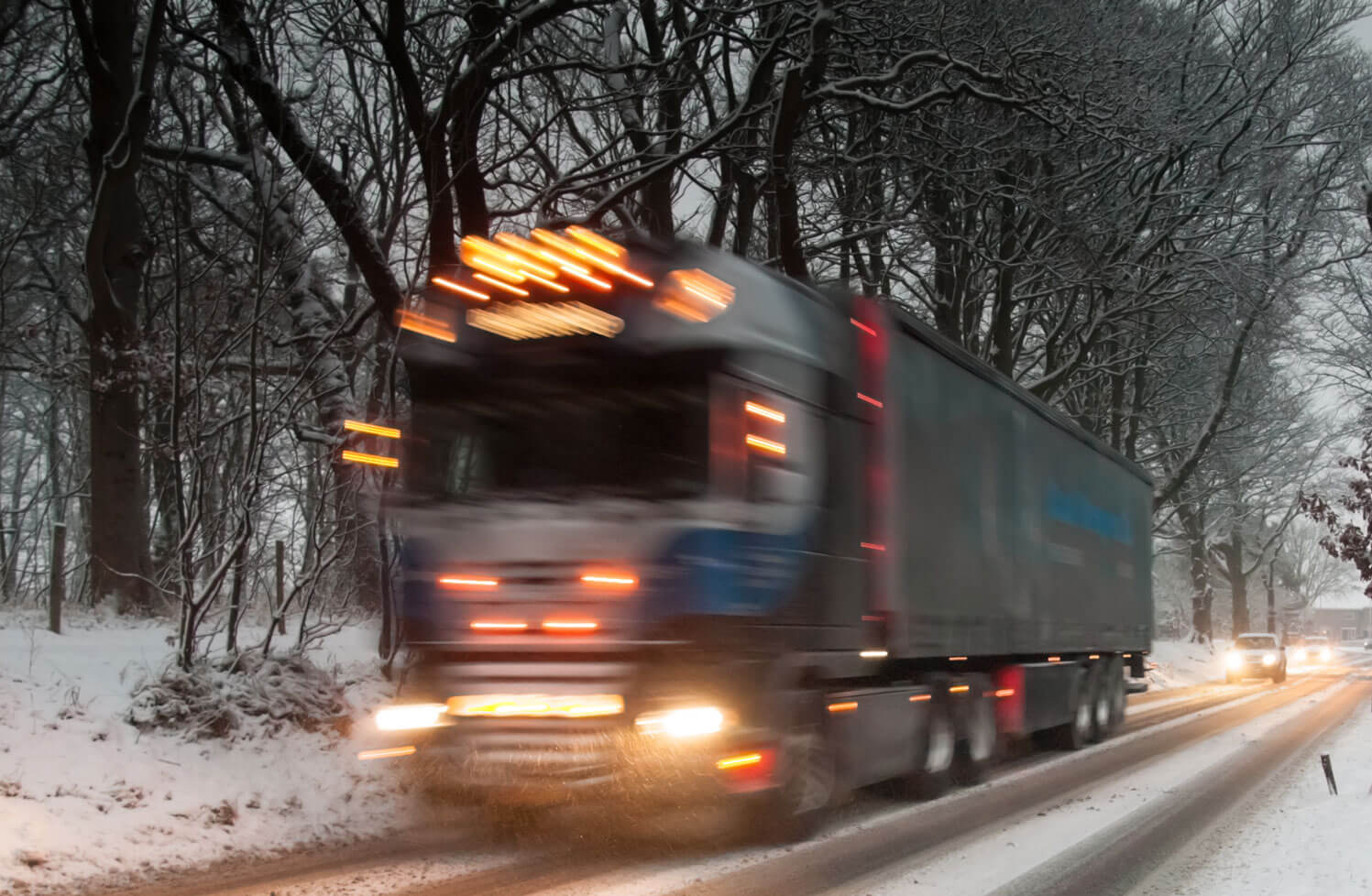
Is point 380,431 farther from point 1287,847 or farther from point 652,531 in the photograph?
point 1287,847

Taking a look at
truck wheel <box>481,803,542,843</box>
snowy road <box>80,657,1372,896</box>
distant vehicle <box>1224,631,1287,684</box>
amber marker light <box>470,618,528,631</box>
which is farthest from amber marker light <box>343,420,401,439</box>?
distant vehicle <box>1224,631,1287,684</box>

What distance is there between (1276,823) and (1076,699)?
20.1 feet

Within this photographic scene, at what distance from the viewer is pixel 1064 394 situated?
98.1 feet

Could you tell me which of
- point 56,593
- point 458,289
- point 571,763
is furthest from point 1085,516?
point 56,593

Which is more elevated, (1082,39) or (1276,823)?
(1082,39)

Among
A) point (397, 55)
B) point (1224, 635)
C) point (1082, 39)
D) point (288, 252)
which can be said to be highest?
point (1082, 39)

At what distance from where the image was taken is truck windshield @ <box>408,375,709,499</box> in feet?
26.3

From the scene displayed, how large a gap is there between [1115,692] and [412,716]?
13.0 metres

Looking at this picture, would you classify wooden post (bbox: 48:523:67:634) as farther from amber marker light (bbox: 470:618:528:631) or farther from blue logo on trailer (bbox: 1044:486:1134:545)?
blue logo on trailer (bbox: 1044:486:1134:545)

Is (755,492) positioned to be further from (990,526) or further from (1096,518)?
(1096,518)

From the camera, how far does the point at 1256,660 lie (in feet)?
132

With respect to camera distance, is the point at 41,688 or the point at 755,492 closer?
the point at 755,492

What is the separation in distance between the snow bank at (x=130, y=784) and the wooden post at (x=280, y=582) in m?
1.03

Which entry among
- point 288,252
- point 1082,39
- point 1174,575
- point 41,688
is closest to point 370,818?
point 41,688
